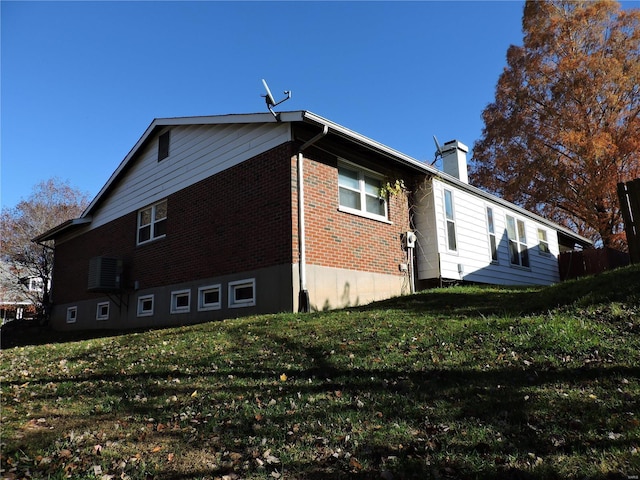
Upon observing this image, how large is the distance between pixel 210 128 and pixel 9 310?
32.4 m

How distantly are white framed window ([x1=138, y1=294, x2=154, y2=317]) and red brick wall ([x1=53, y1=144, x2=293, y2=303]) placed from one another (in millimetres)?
370

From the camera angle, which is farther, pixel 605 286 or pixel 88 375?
pixel 605 286

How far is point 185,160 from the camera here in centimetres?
1297

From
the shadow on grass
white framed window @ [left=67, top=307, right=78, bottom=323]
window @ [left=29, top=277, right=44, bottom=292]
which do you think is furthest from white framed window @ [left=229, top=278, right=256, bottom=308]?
window @ [left=29, top=277, right=44, bottom=292]

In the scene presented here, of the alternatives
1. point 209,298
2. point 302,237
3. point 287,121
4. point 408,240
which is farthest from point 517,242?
point 209,298

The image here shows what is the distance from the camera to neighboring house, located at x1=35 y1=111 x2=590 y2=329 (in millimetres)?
9664

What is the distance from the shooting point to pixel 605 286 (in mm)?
6473

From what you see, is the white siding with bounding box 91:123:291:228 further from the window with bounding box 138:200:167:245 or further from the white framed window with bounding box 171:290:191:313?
the white framed window with bounding box 171:290:191:313

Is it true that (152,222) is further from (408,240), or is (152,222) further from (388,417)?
(388,417)

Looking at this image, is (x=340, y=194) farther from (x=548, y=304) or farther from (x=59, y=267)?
(x=59, y=267)

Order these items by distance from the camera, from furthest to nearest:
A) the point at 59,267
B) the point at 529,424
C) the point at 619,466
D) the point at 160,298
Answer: the point at 59,267
the point at 160,298
the point at 529,424
the point at 619,466

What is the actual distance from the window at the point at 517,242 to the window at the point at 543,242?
1.54m

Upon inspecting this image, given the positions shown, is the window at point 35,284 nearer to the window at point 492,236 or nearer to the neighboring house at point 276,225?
the neighboring house at point 276,225

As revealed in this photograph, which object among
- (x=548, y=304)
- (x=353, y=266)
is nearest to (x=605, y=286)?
(x=548, y=304)
